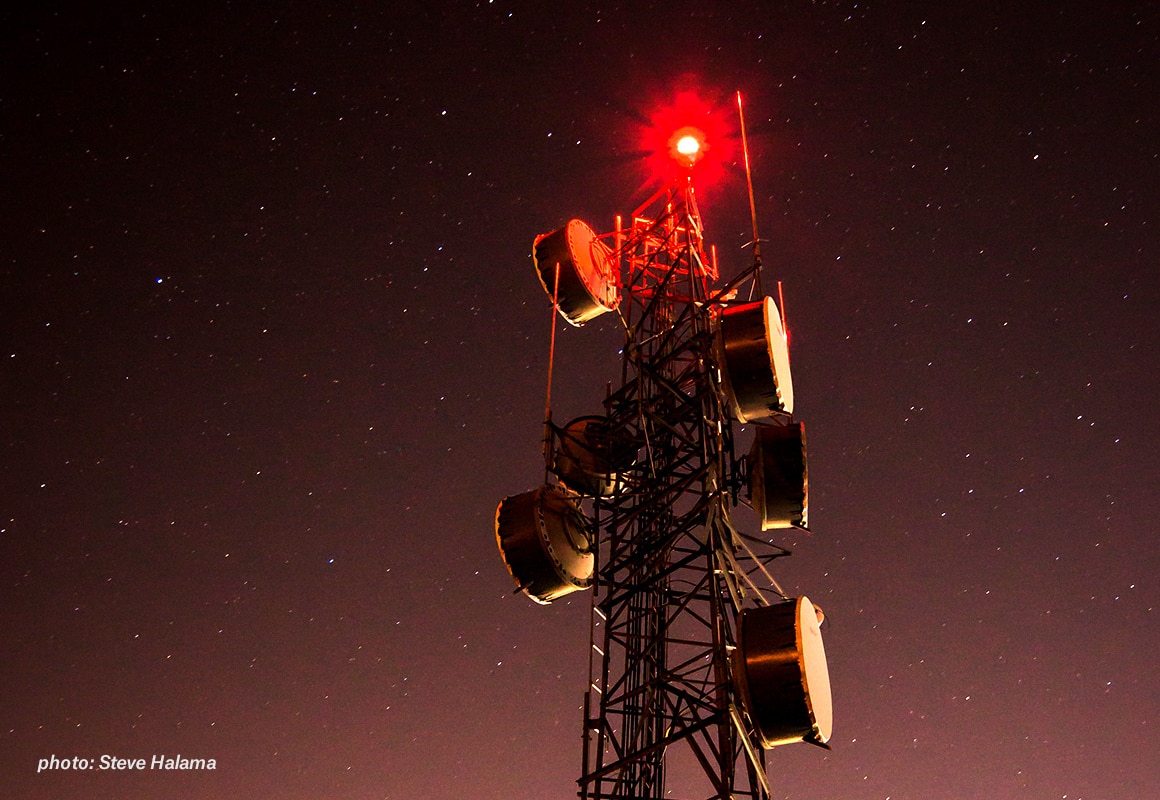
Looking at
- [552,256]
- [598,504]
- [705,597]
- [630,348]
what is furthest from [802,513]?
[552,256]

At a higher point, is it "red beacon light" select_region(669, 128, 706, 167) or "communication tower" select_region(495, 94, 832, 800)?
"red beacon light" select_region(669, 128, 706, 167)

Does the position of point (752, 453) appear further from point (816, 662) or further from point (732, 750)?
point (732, 750)

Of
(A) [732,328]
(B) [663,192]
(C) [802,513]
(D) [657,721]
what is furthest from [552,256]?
(D) [657,721]

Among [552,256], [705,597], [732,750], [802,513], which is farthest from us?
[552,256]

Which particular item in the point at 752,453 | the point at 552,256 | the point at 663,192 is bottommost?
the point at 752,453

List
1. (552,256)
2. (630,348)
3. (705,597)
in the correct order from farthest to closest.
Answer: (552,256) < (630,348) < (705,597)

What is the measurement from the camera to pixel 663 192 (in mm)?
15109

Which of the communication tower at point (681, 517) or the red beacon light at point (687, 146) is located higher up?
the red beacon light at point (687, 146)

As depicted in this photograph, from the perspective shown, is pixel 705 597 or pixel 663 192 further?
pixel 663 192

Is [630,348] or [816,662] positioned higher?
[630,348]

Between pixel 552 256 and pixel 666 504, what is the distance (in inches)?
181

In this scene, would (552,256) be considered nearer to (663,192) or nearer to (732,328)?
(663,192)

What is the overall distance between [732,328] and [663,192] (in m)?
3.61

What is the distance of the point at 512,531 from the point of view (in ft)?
40.4
